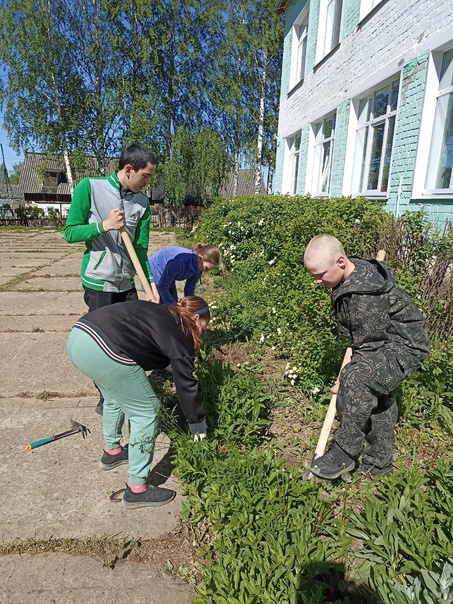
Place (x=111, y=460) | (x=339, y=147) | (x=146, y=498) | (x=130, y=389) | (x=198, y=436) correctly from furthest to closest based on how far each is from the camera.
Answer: (x=339, y=147) < (x=111, y=460) < (x=198, y=436) < (x=146, y=498) < (x=130, y=389)

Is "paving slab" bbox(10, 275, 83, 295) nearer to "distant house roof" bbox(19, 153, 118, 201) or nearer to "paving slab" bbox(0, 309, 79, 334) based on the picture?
"paving slab" bbox(0, 309, 79, 334)

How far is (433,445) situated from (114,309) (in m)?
2.26

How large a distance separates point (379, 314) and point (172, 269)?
6.89 feet

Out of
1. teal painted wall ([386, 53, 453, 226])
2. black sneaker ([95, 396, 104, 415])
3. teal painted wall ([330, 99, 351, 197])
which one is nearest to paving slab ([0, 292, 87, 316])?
black sneaker ([95, 396, 104, 415])

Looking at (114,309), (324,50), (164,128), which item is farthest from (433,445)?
(164,128)

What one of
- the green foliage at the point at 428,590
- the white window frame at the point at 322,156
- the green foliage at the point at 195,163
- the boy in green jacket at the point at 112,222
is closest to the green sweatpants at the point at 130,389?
the boy in green jacket at the point at 112,222

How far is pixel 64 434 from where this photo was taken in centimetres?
279

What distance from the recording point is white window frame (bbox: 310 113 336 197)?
9969 mm

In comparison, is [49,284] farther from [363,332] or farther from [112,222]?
[363,332]

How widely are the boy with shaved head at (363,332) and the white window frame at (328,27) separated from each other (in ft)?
29.9

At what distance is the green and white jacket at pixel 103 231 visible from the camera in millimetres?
2635

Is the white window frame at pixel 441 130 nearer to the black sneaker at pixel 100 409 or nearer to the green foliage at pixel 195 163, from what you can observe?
the black sneaker at pixel 100 409

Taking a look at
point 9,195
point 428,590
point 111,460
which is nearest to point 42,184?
point 9,195

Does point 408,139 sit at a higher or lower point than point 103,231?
higher
